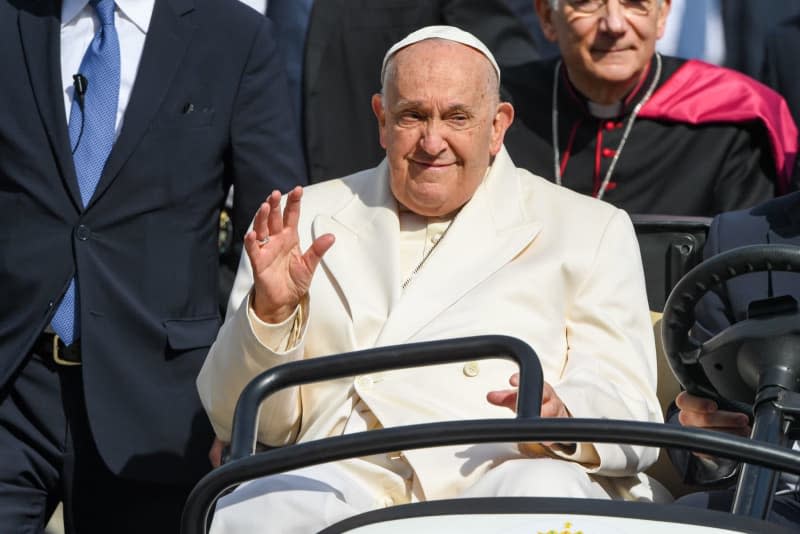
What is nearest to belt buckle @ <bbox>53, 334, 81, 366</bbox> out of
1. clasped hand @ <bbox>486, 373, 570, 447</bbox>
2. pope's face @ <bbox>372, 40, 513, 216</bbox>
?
pope's face @ <bbox>372, 40, 513, 216</bbox>

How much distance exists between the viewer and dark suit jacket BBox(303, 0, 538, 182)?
18.3 ft

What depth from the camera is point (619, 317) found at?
4.21 meters

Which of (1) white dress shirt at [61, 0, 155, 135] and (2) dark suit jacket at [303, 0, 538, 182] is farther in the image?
(2) dark suit jacket at [303, 0, 538, 182]

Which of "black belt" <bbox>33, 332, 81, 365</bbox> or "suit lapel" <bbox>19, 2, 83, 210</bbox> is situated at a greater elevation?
"suit lapel" <bbox>19, 2, 83, 210</bbox>

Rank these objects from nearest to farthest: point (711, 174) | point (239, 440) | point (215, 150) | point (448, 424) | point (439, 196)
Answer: point (448, 424)
point (239, 440)
point (439, 196)
point (215, 150)
point (711, 174)

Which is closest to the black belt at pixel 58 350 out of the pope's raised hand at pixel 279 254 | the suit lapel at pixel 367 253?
the suit lapel at pixel 367 253

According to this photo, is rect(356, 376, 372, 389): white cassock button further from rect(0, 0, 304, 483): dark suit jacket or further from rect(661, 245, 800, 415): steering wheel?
rect(661, 245, 800, 415): steering wheel

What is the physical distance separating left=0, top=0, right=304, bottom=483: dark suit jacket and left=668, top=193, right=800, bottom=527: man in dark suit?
1292mm

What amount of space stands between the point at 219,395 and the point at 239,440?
93 cm

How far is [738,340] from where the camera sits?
3.41m

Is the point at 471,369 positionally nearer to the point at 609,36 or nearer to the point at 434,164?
the point at 434,164

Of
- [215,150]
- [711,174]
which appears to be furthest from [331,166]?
[711,174]

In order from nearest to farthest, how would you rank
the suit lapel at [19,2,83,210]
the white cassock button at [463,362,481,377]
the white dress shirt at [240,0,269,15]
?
the white cassock button at [463,362,481,377], the suit lapel at [19,2,83,210], the white dress shirt at [240,0,269,15]

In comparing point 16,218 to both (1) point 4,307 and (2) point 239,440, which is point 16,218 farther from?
(2) point 239,440
